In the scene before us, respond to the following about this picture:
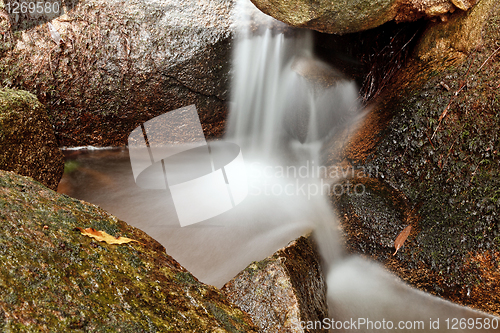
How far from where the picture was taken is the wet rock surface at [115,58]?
170 inches

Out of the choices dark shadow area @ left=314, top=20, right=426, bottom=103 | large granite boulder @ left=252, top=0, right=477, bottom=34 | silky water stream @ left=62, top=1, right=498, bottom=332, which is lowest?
silky water stream @ left=62, top=1, right=498, bottom=332

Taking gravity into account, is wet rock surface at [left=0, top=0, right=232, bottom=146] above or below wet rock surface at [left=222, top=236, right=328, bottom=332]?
above

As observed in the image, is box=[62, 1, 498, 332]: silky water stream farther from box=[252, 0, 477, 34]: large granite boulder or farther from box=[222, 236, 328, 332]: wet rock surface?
box=[252, 0, 477, 34]: large granite boulder

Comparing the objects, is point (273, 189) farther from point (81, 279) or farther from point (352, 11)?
point (81, 279)

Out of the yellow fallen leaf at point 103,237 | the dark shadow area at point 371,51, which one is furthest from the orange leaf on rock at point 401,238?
the yellow fallen leaf at point 103,237

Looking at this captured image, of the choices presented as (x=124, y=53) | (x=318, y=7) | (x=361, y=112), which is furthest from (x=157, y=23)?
(x=361, y=112)

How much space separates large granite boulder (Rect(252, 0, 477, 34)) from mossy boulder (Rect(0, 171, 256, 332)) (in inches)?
120

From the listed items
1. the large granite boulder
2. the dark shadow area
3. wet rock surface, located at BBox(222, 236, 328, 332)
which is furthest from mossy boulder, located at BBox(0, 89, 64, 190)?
the dark shadow area

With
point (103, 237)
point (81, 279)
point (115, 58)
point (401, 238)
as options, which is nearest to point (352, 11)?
point (401, 238)

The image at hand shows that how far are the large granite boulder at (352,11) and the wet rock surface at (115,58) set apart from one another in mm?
1249

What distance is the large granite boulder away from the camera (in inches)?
132

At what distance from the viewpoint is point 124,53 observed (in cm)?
444

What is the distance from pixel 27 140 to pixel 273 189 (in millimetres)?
2862

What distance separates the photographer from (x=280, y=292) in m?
2.08
